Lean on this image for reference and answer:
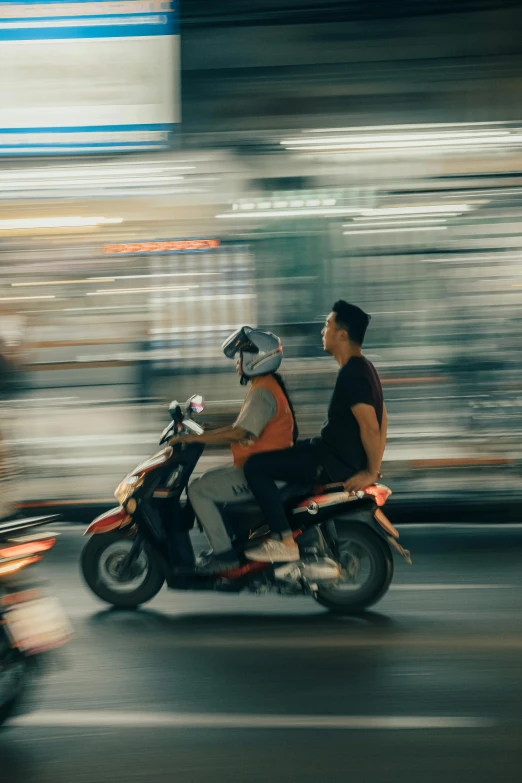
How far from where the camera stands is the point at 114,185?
8.53m

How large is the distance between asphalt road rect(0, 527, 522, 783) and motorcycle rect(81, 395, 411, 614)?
16 centimetres

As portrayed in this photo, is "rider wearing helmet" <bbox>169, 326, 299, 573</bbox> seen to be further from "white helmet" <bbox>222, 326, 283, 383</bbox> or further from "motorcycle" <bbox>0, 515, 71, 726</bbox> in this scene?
"motorcycle" <bbox>0, 515, 71, 726</bbox>

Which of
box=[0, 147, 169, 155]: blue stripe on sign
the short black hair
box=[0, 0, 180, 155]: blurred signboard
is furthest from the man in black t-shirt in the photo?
box=[0, 0, 180, 155]: blurred signboard

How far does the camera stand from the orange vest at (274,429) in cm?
606

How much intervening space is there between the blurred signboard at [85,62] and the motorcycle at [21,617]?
591cm

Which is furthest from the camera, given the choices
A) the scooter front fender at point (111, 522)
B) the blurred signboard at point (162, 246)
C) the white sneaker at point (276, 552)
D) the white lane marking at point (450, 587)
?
the blurred signboard at point (162, 246)

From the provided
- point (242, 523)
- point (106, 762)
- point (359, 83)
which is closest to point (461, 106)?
point (359, 83)

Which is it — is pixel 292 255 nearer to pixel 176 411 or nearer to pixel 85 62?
pixel 176 411

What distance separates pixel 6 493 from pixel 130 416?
14.5 feet

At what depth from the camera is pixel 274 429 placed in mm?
6094

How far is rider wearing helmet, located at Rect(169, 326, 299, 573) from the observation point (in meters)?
5.99

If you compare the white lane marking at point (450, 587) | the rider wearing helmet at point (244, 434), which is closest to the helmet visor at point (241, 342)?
the rider wearing helmet at point (244, 434)

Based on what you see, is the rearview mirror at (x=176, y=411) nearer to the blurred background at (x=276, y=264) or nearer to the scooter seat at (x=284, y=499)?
the scooter seat at (x=284, y=499)

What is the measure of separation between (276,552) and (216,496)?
47 centimetres
